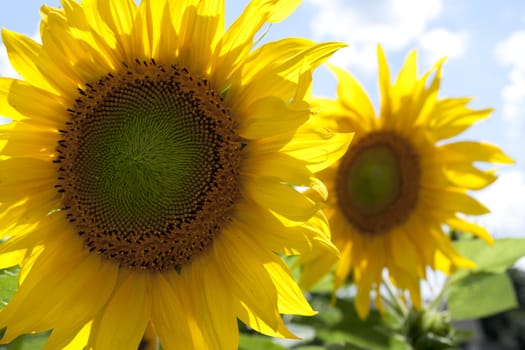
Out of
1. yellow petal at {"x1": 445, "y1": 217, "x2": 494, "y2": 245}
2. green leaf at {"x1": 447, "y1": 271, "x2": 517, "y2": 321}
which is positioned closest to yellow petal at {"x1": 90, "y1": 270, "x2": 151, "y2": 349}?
yellow petal at {"x1": 445, "y1": 217, "x2": 494, "y2": 245}

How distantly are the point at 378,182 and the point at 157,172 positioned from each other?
1.81 meters

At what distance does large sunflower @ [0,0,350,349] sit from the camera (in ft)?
5.82

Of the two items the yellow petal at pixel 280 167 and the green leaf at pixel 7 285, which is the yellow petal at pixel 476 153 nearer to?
the yellow petal at pixel 280 167

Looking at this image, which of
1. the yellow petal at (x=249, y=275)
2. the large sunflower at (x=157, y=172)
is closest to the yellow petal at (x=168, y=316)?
the large sunflower at (x=157, y=172)

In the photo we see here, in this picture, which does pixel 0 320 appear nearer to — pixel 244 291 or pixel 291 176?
pixel 244 291

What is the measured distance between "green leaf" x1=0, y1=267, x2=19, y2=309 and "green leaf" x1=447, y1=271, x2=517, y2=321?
2.31m

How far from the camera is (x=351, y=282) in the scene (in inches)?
140

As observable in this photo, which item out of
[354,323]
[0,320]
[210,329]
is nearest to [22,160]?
[0,320]

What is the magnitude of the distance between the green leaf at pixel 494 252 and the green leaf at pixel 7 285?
2.19m

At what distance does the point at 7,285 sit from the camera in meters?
1.85

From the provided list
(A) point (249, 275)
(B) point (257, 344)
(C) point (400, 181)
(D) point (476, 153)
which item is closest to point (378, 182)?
(C) point (400, 181)

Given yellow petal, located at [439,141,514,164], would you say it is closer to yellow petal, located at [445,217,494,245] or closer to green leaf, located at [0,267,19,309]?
yellow petal, located at [445,217,494,245]

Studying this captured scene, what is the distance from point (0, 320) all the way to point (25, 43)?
2.51 feet

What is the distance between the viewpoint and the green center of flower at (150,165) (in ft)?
6.28
